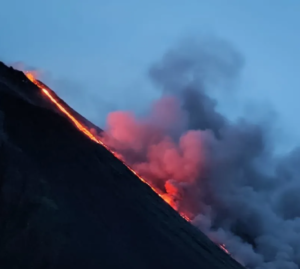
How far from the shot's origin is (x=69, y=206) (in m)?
25.8

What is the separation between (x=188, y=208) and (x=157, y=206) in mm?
29667

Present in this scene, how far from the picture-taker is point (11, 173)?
2564 cm

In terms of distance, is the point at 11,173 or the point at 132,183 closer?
the point at 11,173

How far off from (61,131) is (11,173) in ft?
22.9

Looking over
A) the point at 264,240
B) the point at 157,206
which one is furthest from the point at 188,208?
the point at 157,206

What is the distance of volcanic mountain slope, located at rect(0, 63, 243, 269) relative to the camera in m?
22.4

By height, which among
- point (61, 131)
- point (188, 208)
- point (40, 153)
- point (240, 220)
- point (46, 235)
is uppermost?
point (240, 220)

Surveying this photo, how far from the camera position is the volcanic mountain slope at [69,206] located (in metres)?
22.4

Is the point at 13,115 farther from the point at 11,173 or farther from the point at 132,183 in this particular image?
the point at 132,183

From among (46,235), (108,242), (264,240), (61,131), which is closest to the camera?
(46,235)

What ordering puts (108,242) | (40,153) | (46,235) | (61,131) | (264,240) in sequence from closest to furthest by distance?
(46,235), (108,242), (40,153), (61,131), (264,240)

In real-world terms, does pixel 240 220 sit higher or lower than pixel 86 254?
higher

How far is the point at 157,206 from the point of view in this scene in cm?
3397

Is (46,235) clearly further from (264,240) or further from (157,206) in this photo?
(264,240)
